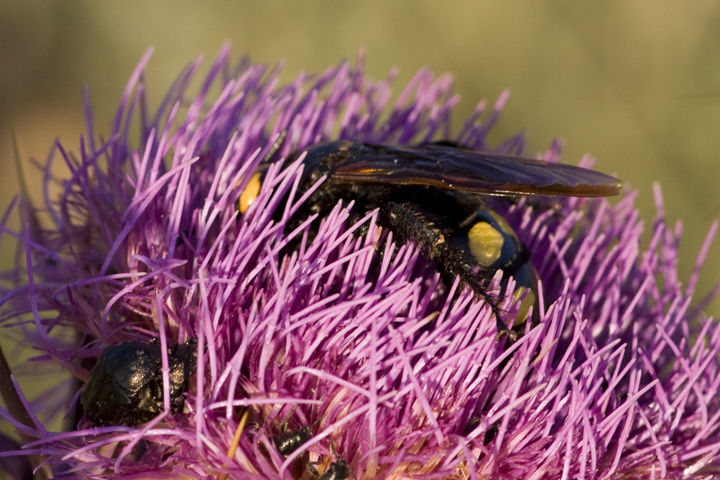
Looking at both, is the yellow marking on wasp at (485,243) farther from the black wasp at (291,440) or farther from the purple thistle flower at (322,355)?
the black wasp at (291,440)

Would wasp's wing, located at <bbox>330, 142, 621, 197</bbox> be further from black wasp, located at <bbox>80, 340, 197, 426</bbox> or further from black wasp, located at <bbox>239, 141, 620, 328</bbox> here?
black wasp, located at <bbox>80, 340, 197, 426</bbox>

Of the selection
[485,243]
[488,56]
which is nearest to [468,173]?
[485,243]

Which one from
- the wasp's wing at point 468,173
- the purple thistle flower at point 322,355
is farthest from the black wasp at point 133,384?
the wasp's wing at point 468,173

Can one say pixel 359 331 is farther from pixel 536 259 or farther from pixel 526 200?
pixel 526 200

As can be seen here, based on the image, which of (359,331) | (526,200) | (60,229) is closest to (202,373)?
(359,331)

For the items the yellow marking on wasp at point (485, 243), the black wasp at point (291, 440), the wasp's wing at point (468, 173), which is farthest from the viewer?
the yellow marking on wasp at point (485, 243)

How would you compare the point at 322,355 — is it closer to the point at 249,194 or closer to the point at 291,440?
the point at 291,440

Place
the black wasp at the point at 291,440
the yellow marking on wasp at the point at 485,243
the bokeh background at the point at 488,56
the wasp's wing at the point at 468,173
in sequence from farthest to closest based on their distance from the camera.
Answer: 1. the bokeh background at the point at 488,56
2. the yellow marking on wasp at the point at 485,243
3. the wasp's wing at the point at 468,173
4. the black wasp at the point at 291,440
